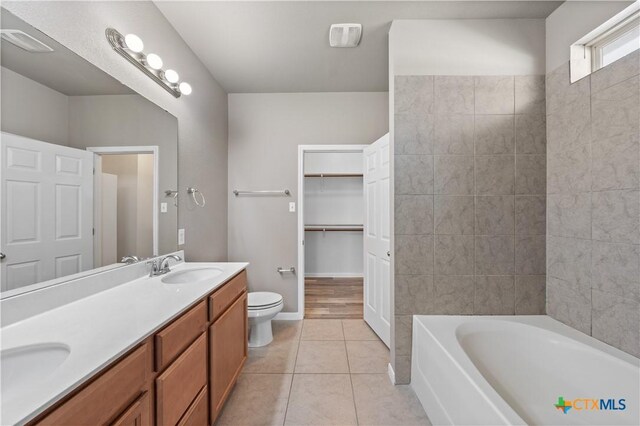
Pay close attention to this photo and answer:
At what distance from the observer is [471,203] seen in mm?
1861

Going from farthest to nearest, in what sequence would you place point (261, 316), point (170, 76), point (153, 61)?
1. point (261, 316)
2. point (170, 76)
3. point (153, 61)

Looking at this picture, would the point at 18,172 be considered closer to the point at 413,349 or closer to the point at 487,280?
the point at 413,349

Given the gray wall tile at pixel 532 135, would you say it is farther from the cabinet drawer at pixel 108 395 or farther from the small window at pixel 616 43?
the cabinet drawer at pixel 108 395

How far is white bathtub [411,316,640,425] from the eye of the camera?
1.20 m

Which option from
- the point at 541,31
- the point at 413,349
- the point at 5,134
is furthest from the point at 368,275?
the point at 5,134

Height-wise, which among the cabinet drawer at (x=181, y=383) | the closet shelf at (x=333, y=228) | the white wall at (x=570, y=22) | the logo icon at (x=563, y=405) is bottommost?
the logo icon at (x=563, y=405)

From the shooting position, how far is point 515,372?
1548mm

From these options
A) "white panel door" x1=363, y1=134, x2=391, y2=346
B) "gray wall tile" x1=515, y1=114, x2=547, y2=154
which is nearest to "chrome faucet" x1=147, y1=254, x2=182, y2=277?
"white panel door" x1=363, y1=134, x2=391, y2=346

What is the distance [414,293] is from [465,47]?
178 cm

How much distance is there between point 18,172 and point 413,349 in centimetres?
225

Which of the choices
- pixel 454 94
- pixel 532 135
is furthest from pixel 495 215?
pixel 454 94

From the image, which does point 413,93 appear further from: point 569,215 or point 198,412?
point 198,412

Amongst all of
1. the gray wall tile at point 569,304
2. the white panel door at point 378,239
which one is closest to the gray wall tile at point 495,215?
the gray wall tile at point 569,304

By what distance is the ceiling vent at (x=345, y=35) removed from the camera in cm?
189
